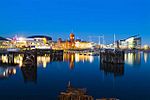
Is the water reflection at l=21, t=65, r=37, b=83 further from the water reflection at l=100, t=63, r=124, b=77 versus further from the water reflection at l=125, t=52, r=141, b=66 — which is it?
the water reflection at l=125, t=52, r=141, b=66

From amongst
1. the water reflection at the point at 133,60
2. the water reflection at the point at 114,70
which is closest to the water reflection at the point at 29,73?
the water reflection at the point at 114,70

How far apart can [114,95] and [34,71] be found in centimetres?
2002

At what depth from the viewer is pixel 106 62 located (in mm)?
68875


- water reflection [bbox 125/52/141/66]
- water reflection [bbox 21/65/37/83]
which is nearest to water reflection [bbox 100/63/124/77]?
water reflection [bbox 21/65/37/83]

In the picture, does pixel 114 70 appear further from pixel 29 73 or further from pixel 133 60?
pixel 133 60

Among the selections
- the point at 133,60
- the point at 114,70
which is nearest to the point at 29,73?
the point at 114,70

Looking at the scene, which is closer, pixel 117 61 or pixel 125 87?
pixel 125 87

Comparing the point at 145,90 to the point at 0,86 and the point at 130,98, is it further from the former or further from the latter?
the point at 0,86

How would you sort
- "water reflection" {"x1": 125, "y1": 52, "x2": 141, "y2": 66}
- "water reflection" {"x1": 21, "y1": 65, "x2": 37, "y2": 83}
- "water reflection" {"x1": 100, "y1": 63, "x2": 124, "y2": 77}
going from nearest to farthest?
"water reflection" {"x1": 21, "y1": 65, "x2": 37, "y2": 83} → "water reflection" {"x1": 100, "y1": 63, "x2": 124, "y2": 77} → "water reflection" {"x1": 125, "y1": 52, "x2": 141, "y2": 66}

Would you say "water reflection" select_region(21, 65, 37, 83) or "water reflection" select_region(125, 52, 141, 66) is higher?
"water reflection" select_region(125, 52, 141, 66)

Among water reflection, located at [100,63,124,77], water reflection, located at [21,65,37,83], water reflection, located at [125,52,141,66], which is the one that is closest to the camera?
water reflection, located at [21,65,37,83]

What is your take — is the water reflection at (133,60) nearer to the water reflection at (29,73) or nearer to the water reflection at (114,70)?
the water reflection at (114,70)

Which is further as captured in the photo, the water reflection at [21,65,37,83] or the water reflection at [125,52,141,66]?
the water reflection at [125,52,141,66]

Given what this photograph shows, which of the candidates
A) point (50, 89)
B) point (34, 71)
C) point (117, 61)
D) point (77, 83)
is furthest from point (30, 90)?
point (117, 61)
